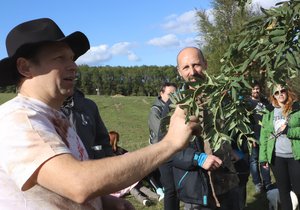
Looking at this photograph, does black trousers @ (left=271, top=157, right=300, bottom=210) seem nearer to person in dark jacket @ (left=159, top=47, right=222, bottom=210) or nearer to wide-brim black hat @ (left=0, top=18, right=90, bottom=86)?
person in dark jacket @ (left=159, top=47, right=222, bottom=210)

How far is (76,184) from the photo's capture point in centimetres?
177

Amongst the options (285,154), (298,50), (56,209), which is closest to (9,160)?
(56,209)

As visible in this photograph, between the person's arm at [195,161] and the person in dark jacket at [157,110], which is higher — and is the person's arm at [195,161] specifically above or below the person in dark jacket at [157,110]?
below

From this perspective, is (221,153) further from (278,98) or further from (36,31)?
(278,98)

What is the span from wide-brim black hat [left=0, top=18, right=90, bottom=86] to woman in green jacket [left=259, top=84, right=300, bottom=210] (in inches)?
Answer: 181

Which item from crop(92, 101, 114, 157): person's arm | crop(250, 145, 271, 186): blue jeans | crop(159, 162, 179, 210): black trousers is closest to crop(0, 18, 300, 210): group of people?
crop(92, 101, 114, 157): person's arm

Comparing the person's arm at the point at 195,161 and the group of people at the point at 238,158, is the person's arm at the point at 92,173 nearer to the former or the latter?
the group of people at the point at 238,158

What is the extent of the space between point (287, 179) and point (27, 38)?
524cm

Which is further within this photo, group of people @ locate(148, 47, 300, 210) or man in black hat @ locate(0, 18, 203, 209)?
group of people @ locate(148, 47, 300, 210)

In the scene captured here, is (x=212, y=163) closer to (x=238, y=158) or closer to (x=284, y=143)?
(x=238, y=158)

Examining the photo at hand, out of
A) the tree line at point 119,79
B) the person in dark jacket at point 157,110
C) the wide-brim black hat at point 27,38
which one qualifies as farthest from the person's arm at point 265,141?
the tree line at point 119,79

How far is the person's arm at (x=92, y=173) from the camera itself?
178cm

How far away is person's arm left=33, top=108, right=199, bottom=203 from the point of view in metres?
1.78

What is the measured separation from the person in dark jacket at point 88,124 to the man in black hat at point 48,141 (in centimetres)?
208
